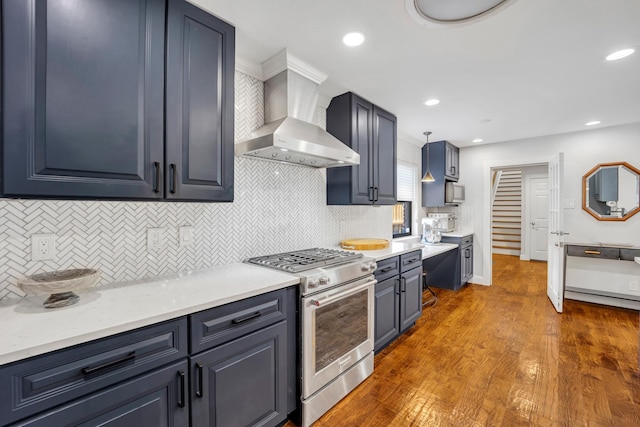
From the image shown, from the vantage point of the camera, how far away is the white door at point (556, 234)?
352 centimetres

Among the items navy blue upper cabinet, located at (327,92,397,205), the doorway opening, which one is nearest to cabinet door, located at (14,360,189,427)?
navy blue upper cabinet, located at (327,92,397,205)

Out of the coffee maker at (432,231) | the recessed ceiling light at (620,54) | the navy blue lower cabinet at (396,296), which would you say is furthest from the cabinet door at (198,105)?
the coffee maker at (432,231)

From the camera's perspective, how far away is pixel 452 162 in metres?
4.77

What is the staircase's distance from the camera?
7.46 meters

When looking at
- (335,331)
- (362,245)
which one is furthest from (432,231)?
(335,331)

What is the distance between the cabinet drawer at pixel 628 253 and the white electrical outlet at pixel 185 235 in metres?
4.99

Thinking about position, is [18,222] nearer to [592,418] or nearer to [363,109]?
[363,109]

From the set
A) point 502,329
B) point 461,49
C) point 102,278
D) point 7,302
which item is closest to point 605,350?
point 502,329

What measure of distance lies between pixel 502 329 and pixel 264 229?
9.38 feet

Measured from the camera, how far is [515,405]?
1.92 m

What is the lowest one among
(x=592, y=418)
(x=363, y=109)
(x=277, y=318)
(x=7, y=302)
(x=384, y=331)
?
(x=592, y=418)

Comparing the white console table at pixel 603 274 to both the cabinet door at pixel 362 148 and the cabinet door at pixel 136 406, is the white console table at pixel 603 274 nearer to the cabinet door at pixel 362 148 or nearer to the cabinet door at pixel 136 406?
the cabinet door at pixel 362 148

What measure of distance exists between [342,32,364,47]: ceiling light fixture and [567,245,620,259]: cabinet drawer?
4.13 m

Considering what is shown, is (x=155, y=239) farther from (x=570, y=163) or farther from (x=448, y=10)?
(x=570, y=163)
